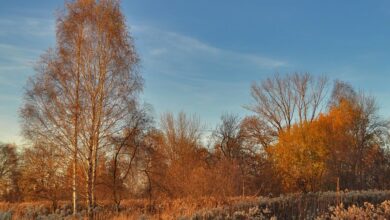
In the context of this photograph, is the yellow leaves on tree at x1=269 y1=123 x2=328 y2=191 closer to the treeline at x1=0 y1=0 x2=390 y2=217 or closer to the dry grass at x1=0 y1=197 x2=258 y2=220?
the treeline at x1=0 y1=0 x2=390 y2=217

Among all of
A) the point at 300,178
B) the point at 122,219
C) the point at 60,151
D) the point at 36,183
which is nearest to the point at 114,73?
the point at 60,151

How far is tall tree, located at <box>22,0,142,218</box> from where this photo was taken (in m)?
16.4

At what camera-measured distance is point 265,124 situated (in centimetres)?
3925

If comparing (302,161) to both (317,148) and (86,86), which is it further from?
(86,86)

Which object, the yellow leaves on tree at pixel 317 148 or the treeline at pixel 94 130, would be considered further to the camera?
the yellow leaves on tree at pixel 317 148

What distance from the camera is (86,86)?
1678 cm

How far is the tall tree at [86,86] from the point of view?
1644 centimetres

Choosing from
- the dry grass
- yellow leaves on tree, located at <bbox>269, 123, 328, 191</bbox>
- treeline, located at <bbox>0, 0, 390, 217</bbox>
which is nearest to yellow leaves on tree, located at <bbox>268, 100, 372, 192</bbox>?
yellow leaves on tree, located at <bbox>269, 123, 328, 191</bbox>

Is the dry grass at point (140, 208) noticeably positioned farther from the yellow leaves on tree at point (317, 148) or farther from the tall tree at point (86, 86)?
the yellow leaves on tree at point (317, 148)

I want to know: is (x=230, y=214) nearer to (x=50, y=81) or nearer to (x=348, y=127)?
(x=50, y=81)

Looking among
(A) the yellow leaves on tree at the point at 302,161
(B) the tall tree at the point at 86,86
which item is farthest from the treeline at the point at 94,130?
(A) the yellow leaves on tree at the point at 302,161

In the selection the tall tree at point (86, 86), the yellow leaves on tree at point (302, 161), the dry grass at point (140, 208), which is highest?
the tall tree at point (86, 86)

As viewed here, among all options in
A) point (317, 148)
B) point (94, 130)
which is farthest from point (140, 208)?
point (317, 148)

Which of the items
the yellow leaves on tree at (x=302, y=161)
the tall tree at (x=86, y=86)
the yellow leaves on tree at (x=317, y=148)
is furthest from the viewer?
the yellow leaves on tree at (x=317, y=148)
